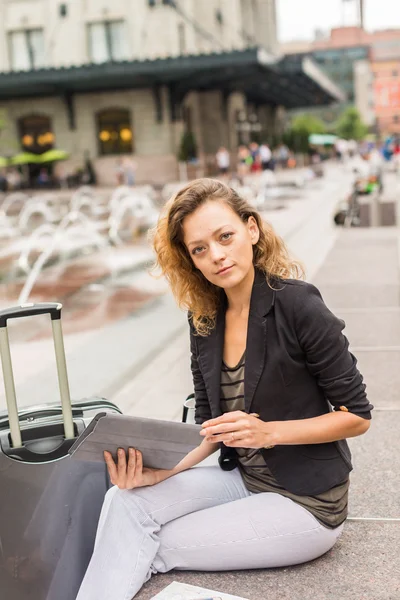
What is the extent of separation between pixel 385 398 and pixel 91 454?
9.40 feet

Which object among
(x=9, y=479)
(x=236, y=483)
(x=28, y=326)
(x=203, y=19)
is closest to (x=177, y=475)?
(x=236, y=483)

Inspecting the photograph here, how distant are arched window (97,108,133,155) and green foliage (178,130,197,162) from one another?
336cm

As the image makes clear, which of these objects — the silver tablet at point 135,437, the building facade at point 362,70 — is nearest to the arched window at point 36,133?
the silver tablet at point 135,437

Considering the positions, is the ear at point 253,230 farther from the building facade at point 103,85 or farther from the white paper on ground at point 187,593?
the building facade at point 103,85

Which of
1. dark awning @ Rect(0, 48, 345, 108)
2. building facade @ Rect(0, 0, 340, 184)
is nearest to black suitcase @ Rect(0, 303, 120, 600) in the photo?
dark awning @ Rect(0, 48, 345, 108)

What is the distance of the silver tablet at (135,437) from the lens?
247cm

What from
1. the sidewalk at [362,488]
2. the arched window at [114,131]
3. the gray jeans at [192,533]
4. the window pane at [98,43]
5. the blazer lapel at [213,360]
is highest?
the window pane at [98,43]

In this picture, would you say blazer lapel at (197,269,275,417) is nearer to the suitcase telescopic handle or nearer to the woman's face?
the woman's face

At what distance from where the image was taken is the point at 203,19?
43719mm

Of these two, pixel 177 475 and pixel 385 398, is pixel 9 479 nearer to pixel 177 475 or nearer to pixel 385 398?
pixel 177 475

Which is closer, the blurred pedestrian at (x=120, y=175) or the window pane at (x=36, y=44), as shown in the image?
the blurred pedestrian at (x=120, y=175)

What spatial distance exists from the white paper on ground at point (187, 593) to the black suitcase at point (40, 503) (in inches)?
12.0

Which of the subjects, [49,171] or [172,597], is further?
[49,171]

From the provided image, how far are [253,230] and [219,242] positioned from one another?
0.16 m
